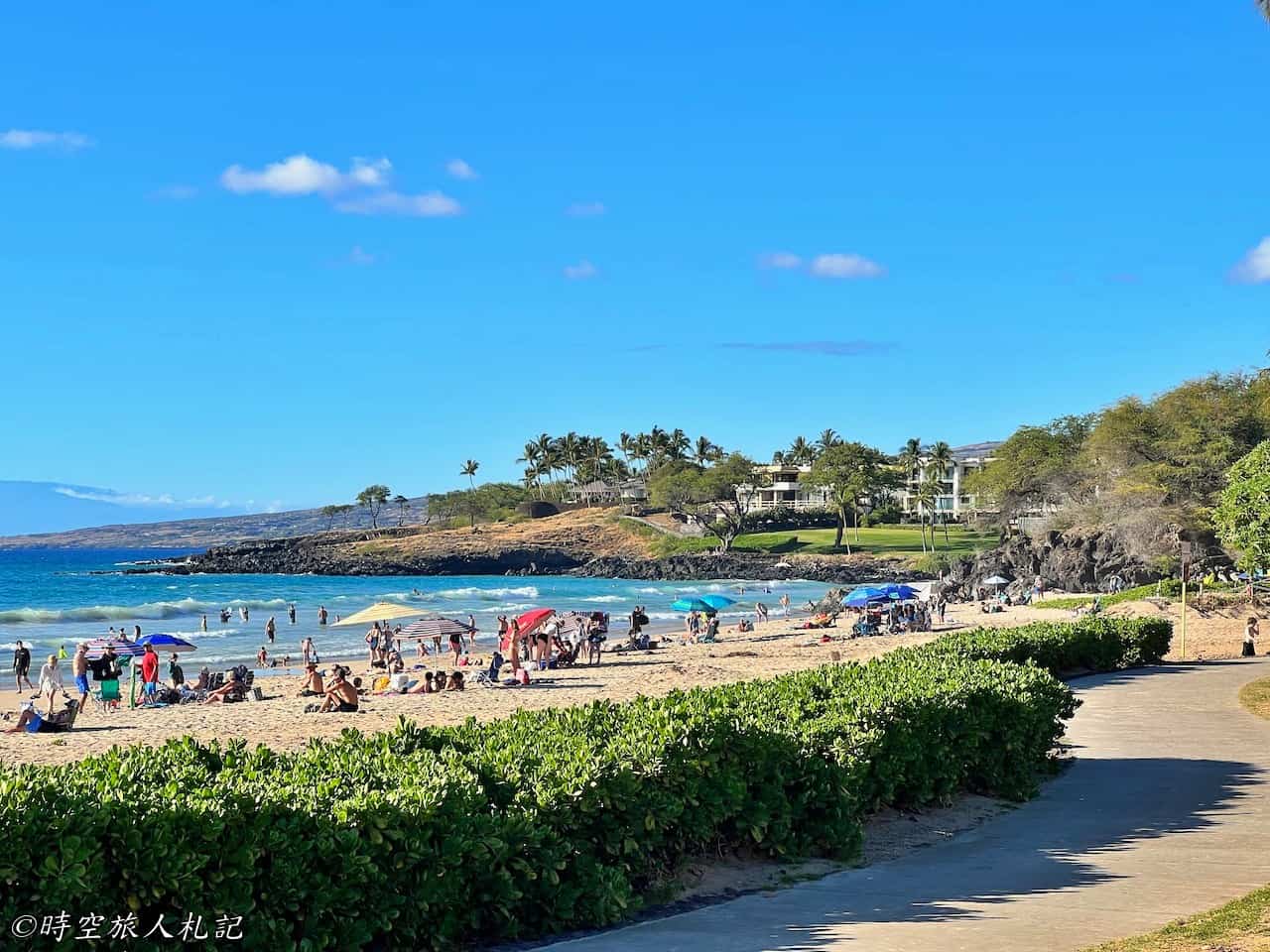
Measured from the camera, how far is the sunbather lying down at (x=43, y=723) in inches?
842

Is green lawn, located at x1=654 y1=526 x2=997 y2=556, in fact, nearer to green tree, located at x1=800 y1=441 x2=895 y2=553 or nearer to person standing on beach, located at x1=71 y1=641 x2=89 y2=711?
green tree, located at x1=800 y1=441 x2=895 y2=553

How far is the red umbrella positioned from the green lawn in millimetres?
74803

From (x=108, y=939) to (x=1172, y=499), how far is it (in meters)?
60.3

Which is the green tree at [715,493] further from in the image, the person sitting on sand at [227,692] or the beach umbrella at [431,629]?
the person sitting on sand at [227,692]

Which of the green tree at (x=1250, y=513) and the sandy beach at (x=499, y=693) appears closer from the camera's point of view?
the sandy beach at (x=499, y=693)

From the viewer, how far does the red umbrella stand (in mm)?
33812

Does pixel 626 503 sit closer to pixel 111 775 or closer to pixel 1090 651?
pixel 1090 651

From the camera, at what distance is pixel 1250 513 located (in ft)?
86.7

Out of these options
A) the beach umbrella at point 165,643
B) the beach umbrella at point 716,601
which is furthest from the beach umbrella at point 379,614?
the beach umbrella at point 716,601

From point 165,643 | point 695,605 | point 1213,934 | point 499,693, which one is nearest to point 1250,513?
point 499,693

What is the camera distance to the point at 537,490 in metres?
176

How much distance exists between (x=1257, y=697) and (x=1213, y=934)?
15247mm

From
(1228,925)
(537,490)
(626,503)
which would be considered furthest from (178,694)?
(537,490)

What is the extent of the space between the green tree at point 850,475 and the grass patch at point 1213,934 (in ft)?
358
